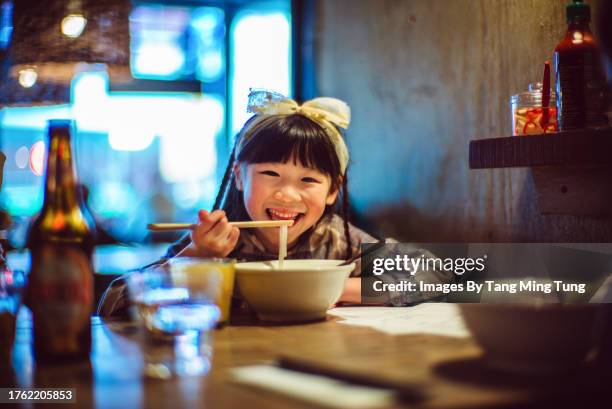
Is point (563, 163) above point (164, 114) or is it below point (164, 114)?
below

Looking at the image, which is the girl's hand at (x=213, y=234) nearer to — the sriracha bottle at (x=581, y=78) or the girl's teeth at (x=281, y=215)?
the girl's teeth at (x=281, y=215)

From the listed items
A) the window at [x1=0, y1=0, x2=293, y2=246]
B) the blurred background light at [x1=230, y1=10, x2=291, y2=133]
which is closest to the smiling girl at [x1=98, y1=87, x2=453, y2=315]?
the window at [x1=0, y1=0, x2=293, y2=246]

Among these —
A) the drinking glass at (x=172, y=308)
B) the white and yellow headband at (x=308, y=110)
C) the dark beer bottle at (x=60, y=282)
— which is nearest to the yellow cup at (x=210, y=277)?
the drinking glass at (x=172, y=308)

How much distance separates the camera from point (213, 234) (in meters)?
1.59

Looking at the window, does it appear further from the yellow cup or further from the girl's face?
the yellow cup

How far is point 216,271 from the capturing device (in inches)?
46.1

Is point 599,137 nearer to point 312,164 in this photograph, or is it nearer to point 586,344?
point 586,344

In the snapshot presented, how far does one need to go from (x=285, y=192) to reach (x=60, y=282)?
1108 millimetres

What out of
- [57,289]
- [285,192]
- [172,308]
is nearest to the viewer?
[57,289]

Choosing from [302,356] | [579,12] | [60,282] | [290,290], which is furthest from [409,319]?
[579,12]

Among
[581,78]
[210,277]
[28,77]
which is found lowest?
[210,277]

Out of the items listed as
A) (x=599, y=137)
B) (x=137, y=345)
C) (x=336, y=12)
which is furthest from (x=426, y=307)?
(x=336, y=12)

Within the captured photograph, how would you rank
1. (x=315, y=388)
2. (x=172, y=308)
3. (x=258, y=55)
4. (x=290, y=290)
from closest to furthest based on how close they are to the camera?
1. (x=315, y=388)
2. (x=172, y=308)
3. (x=290, y=290)
4. (x=258, y=55)

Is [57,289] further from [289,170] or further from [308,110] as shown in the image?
[308,110]
